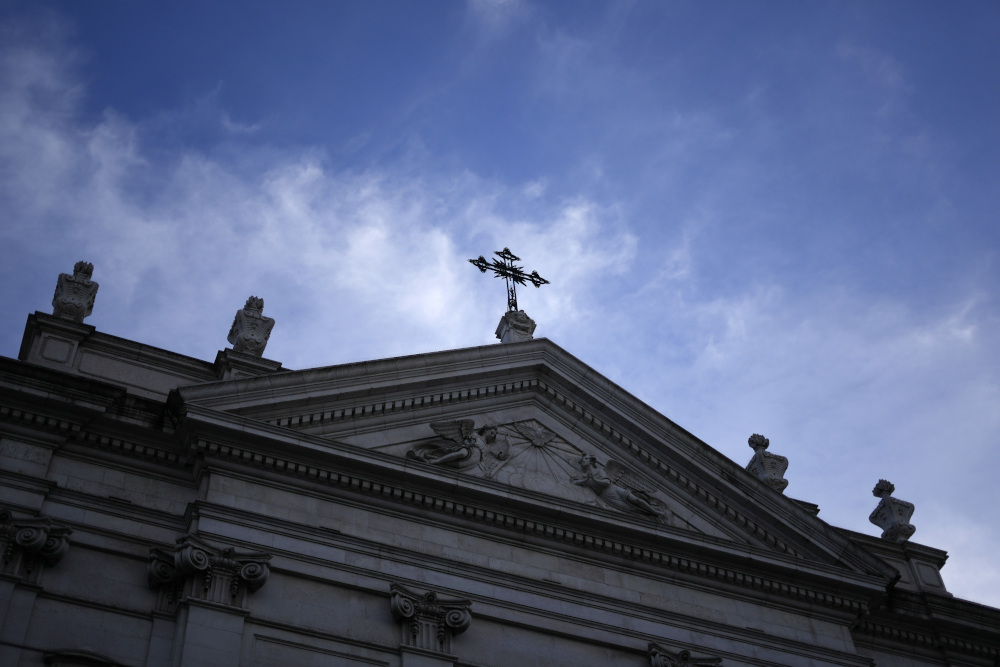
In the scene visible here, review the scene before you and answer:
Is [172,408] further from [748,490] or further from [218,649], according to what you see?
[748,490]

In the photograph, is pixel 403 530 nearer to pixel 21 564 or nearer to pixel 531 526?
pixel 531 526

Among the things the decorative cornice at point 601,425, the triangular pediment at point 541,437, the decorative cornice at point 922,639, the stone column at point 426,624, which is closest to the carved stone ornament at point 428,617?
the stone column at point 426,624

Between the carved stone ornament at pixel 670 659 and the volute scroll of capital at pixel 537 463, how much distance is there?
8.61 ft

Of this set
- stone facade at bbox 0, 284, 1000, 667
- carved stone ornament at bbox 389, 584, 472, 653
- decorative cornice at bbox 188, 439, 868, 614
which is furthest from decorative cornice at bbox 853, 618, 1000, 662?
carved stone ornament at bbox 389, 584, 472, 653

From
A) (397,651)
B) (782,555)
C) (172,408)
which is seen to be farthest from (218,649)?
(782,555)

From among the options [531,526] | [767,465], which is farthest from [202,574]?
[767,465]

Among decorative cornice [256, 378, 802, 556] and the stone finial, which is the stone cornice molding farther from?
the stone finial

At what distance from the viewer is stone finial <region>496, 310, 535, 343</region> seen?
23594 mm

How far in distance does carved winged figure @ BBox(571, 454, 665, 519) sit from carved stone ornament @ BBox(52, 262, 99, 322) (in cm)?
861

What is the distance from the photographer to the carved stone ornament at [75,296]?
1966cm

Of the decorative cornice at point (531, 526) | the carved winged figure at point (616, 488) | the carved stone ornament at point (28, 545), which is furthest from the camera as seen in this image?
the carved winged figure at point (616, 488)

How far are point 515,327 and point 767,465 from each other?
5538mm

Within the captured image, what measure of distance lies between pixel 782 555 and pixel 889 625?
9.61 ft

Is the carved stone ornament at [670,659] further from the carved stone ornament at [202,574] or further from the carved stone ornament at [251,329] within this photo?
the carved stone ornament at [251,329]
